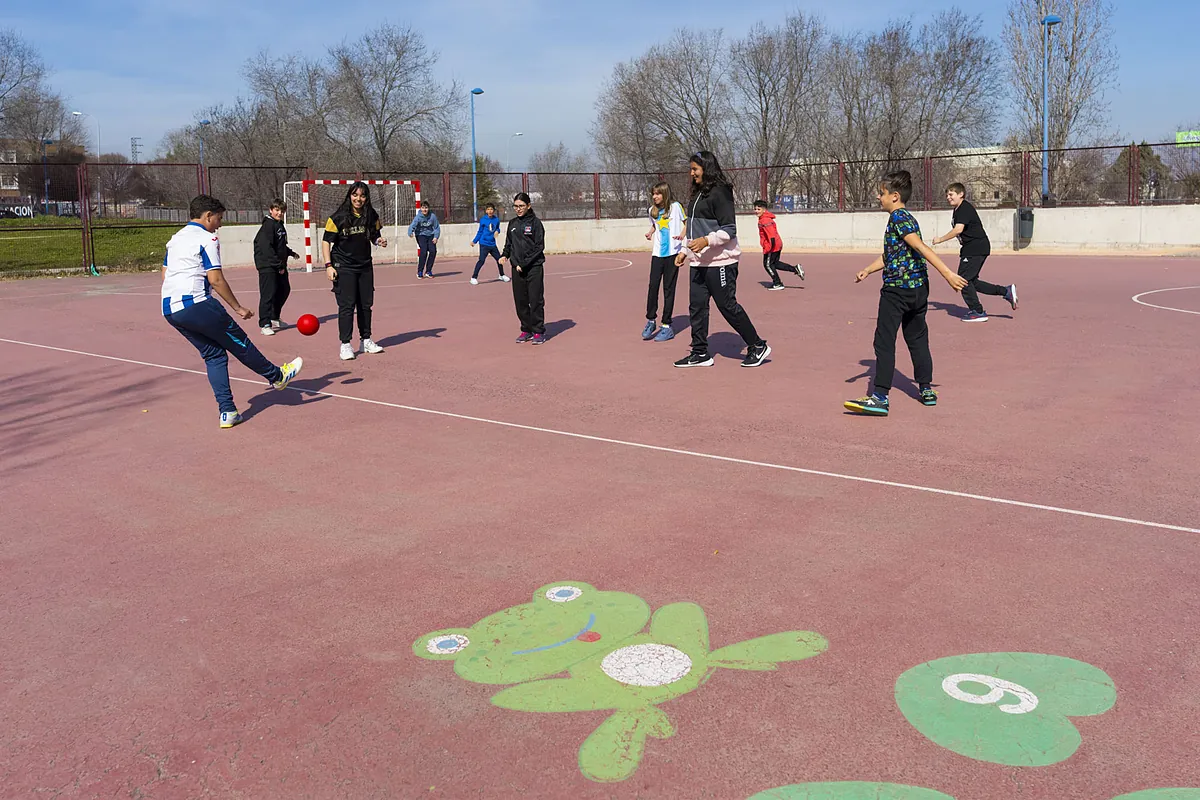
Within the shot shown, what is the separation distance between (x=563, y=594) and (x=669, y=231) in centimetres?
798

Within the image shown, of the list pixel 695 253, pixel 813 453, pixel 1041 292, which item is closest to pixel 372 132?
pixel 1041 292

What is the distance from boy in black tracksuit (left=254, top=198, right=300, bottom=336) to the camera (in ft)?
45.2

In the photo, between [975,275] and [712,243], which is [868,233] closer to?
[975,275]

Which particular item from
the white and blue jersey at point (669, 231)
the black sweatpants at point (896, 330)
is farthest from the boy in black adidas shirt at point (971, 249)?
the black sweatpants at point (896, 330)

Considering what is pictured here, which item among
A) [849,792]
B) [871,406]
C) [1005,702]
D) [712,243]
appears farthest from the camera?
[712,243]

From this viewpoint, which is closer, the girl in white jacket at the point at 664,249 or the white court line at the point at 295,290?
the girl in white jacket at the point at 664,249

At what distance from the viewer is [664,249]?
12102 millimetres

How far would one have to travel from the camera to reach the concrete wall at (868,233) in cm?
2683

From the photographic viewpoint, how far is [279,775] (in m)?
3.21

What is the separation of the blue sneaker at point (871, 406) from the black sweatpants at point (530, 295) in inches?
201

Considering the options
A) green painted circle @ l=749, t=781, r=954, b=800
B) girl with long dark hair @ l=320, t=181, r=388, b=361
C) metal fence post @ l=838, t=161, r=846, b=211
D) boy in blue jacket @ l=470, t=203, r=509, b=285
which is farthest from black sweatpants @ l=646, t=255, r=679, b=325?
metal fence post @ l=838, t=161, r=846, b=211

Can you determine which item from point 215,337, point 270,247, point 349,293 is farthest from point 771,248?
point 215,337

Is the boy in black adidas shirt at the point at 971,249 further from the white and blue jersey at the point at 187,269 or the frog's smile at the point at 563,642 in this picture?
the frog's smile at the point at 563,642

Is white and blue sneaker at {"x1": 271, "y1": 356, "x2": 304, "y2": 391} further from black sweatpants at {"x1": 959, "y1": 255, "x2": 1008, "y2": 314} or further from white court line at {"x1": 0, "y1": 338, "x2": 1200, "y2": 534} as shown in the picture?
black sweatpants at {"x1": 959, "y1": 255, "x2": 1008, "y2": 314}
